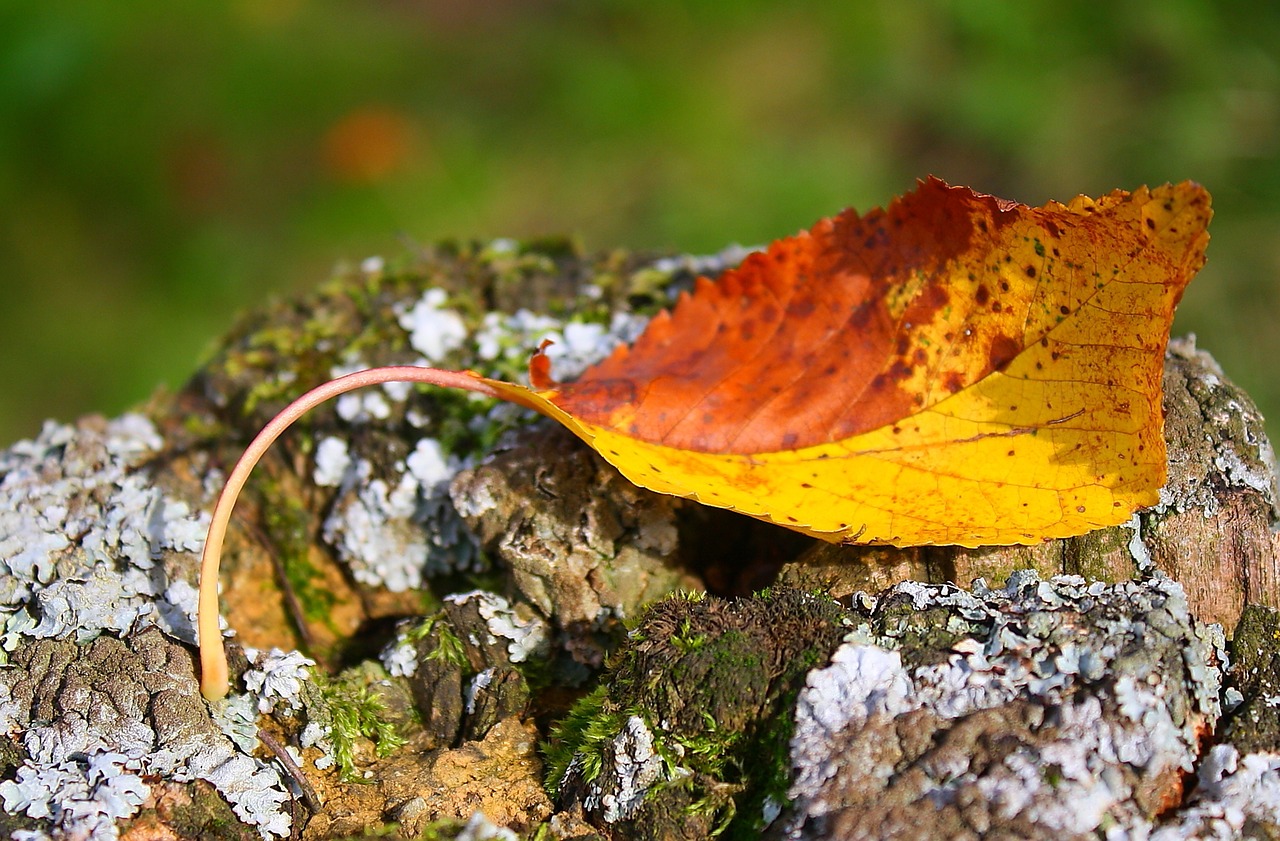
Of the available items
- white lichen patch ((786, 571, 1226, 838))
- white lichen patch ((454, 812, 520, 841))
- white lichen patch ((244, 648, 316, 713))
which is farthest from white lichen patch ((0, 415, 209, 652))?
white lichen patch ((786, 571, 1226, 838))

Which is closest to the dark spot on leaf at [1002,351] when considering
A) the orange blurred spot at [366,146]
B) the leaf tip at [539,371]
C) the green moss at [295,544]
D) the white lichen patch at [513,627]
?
the leaf tip at [539,371]

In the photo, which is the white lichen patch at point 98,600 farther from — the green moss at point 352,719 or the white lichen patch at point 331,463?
the white lichen patch at point 331,463

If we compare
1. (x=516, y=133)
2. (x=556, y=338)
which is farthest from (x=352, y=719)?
(x=516, y=133)

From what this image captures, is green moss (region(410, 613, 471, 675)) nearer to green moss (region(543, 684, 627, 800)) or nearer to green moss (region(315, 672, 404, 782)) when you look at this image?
green moss (region(315, 672, 404, 782))

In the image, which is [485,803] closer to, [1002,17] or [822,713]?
[822,713]

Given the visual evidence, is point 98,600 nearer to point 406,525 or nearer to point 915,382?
point 406,525
